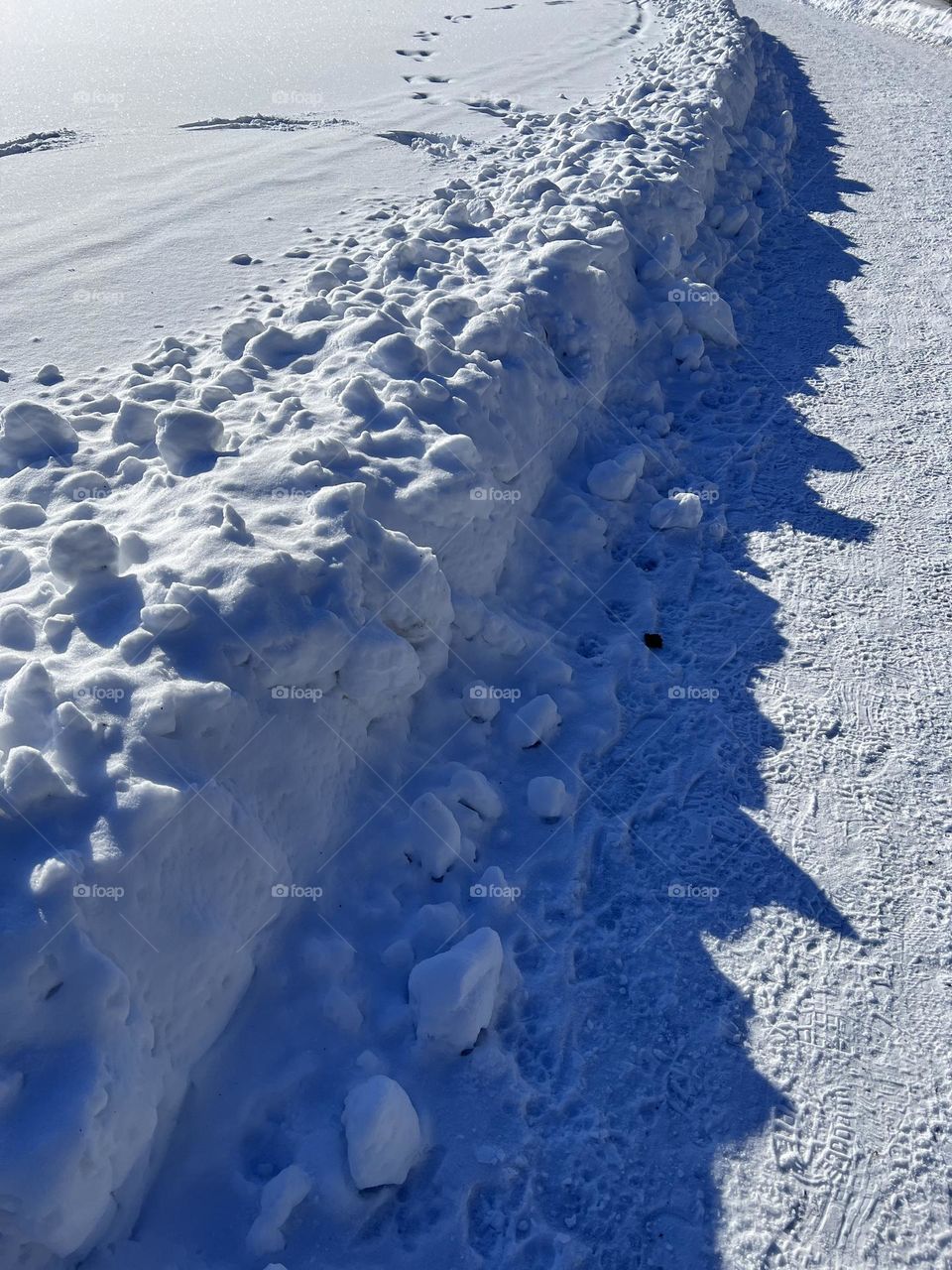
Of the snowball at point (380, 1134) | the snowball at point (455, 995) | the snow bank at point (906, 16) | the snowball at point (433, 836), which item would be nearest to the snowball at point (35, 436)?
the snowball at point (433, 836)

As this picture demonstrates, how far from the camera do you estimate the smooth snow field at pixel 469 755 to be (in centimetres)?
200

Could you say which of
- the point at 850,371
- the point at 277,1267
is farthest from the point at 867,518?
the point at 277,1267

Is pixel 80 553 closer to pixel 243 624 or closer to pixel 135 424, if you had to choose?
pixel 243 624

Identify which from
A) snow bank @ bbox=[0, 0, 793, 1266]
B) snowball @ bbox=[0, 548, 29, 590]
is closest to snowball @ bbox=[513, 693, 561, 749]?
snow bank @ bbox=[0, 0, 793, 1266]

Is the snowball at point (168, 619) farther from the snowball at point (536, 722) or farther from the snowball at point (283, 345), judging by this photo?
the snowball at point (283, 345)

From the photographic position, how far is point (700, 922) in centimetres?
264

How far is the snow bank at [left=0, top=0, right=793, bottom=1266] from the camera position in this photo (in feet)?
6.10

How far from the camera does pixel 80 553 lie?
2645 mm

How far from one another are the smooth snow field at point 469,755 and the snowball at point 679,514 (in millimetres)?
20

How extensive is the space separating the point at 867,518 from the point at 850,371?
62.3 inches

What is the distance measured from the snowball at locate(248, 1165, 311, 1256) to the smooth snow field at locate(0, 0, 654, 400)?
3.62m

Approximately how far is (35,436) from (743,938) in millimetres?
3077

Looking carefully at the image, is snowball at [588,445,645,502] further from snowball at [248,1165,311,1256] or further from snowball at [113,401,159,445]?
snowball at [248,1165,311,1256]

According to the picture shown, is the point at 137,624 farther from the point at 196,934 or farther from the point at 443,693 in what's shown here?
the point at 443,693
